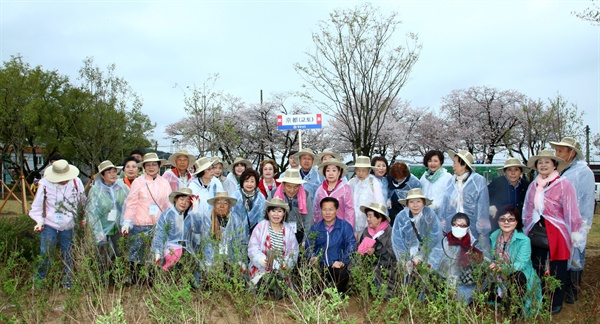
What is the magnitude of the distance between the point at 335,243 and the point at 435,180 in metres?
1.46

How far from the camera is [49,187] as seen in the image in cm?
523

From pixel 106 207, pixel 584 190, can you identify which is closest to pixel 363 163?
pixel 584 190

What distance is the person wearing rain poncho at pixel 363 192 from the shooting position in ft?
18.6

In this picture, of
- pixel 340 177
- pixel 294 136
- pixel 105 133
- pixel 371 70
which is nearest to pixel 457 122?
pixel 294 136

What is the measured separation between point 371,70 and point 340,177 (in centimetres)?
1059

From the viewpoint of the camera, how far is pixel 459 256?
455cm

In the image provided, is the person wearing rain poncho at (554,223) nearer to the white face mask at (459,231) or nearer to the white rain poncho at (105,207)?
the white face mask at (459,231)

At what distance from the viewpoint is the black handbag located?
4.57m

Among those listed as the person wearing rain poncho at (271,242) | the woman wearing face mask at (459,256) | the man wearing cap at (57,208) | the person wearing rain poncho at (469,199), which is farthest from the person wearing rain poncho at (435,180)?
the man wearing cap at (57,208)

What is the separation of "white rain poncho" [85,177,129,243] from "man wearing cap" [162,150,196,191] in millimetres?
576

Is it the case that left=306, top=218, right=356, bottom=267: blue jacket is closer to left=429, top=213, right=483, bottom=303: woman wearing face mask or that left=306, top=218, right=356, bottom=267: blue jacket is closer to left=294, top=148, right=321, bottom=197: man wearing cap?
left=429, top=213, right=483, bottom=303: woman wearing face mask

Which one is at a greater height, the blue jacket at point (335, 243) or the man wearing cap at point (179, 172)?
the man wearing cap at point (179, 172)

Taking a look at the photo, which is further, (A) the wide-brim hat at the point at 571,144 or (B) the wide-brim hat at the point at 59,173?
(B) the wide-brim hat at the point at 59,173

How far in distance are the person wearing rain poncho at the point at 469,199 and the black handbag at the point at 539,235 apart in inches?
16.5
